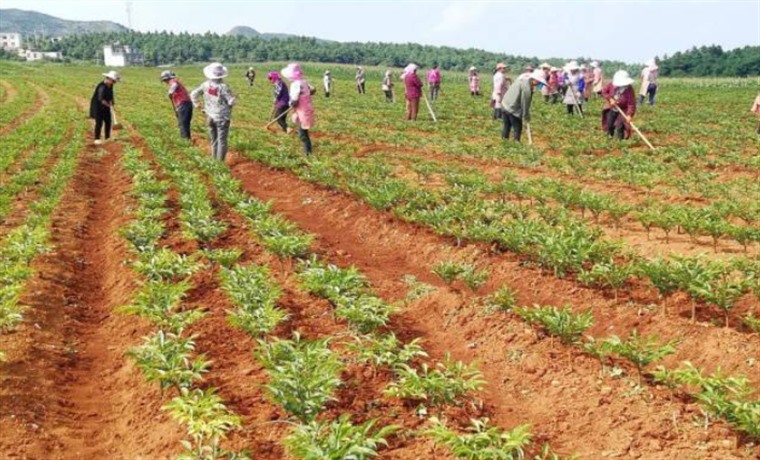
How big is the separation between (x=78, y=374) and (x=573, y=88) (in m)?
19.5

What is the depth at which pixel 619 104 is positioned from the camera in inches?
634

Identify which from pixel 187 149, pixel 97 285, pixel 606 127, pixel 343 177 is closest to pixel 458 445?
pixel 97 285

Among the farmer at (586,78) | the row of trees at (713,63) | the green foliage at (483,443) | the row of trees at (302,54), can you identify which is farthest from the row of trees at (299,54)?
the green foliage at (483,443)

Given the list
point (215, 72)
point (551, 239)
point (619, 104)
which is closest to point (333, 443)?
point (551, 239)

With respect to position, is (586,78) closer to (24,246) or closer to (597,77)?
(597,77)

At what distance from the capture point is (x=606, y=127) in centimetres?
1719

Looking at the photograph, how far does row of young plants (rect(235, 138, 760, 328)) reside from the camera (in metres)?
5.82

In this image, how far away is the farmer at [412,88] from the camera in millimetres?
21156

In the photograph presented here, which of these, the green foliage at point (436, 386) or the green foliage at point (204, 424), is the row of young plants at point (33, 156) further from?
the green foliage at point (436, 386)

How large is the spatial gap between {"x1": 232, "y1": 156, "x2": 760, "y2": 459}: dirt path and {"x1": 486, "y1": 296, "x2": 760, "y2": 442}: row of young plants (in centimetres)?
12

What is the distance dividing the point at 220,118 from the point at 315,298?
7.47 meters

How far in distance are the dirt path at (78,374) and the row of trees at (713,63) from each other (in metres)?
59.7

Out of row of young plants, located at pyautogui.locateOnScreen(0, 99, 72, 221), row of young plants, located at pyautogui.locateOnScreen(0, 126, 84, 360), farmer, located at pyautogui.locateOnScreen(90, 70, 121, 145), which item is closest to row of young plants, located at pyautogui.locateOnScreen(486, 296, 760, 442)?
row of young plants, located at pyautogui.locateOnScreen(0, 126, 84, 360)

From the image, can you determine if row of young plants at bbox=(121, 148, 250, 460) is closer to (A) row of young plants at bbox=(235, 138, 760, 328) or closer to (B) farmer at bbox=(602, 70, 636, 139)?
(A) row of young plants at bbox=(235, 138, 760, 328)
